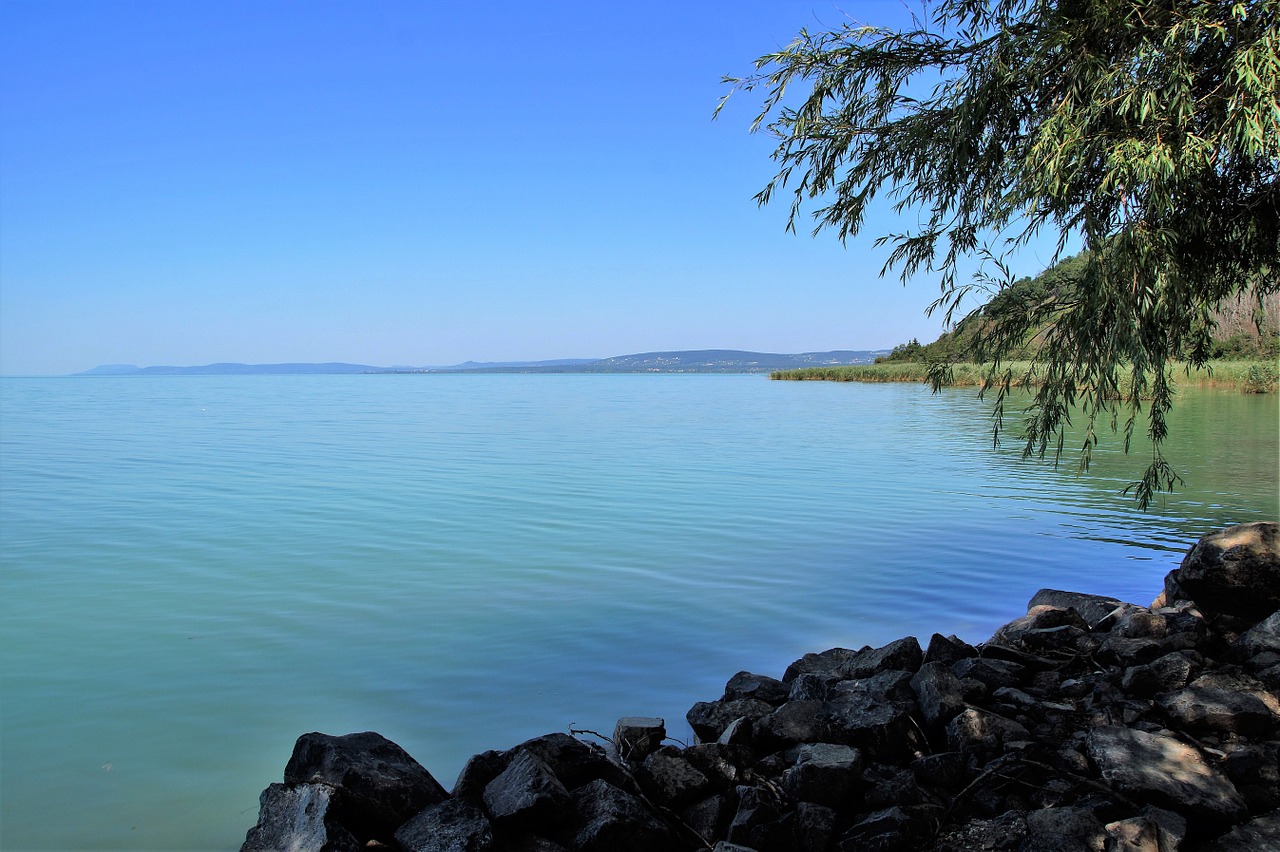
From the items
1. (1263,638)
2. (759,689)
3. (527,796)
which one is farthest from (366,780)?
(1263,638)

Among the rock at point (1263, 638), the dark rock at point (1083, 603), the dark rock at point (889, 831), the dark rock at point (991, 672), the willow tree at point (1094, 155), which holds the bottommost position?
the dark rock at point (889, 831)

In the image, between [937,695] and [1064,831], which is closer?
[1064,831]

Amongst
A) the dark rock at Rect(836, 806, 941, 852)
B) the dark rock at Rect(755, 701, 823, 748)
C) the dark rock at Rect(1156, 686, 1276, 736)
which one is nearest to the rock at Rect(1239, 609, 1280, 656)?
the dark rock at Rect(1156, 686, 1276, 736)

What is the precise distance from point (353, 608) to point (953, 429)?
22026 mm

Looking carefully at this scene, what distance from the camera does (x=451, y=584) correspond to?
8.71 metres

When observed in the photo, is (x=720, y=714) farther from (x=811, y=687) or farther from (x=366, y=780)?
(x=366, y=780)

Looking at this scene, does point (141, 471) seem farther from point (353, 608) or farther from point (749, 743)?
point (749, 743)

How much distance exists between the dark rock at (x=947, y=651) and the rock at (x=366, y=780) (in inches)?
123

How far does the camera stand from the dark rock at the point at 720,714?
4.90 metres

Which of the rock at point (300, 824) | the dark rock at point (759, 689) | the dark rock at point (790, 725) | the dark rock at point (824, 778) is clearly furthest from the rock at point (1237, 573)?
the rock at point (300, 824)

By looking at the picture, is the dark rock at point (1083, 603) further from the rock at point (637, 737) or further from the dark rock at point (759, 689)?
the rock at point (637, 737)

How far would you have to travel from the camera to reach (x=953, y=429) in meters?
26.5

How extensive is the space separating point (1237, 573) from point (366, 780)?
5.41 m

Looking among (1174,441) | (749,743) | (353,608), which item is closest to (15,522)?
(353,608)
